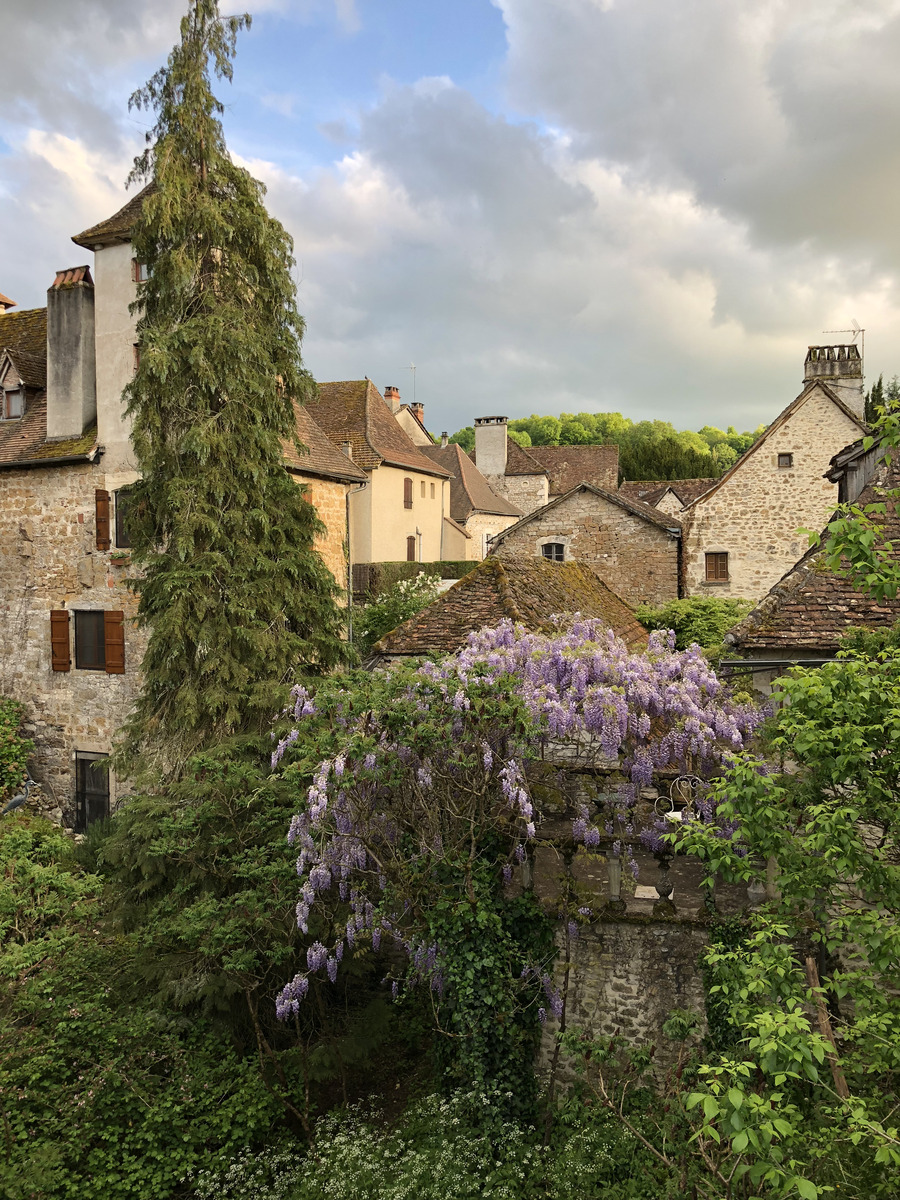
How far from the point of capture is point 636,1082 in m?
7.80

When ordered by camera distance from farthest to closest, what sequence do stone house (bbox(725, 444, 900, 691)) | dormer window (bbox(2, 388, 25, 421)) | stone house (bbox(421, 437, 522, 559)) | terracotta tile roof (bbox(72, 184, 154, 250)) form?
1. stone house (bbox(421, 437, 522, 559))
2. dormer window (bbox(2, 388, 25, 421))
3. terracotta tile roof (bbox(72, 184, 154, 250))
4. stone house (bbox(725, 444, 900, 691))

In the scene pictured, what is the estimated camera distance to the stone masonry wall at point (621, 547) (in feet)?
69.5

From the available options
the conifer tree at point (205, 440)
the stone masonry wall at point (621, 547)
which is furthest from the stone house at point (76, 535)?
the stone masonry wall at point (621, 547)

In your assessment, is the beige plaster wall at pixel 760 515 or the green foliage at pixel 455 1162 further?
the beige plaster wall at pixel 760 515

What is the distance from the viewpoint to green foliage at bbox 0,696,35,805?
1678 cm

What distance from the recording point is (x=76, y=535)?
1666 cm

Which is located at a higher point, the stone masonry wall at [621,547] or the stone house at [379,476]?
the stone house at [379,476]

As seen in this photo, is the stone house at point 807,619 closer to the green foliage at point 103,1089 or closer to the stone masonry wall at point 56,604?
the green foliage at point 103,1089

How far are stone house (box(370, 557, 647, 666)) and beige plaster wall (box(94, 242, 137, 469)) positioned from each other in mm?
7603

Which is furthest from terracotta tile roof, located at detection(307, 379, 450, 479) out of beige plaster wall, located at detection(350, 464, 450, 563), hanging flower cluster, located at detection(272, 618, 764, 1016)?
hanging flower cluster, located at detection(272, 618, 764, 1016)

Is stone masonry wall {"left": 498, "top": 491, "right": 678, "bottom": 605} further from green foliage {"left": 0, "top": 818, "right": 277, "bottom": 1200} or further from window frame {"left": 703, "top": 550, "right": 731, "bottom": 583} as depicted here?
green foliage {"left": 0, "top": 818, "right": 277, "bottom": 1200}

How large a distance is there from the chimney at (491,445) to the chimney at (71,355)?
1193 inches

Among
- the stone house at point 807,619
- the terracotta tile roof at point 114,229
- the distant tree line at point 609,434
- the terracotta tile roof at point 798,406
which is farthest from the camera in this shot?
the distant tree line at point 609,434

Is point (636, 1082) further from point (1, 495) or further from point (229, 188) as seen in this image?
point (1, 495)
